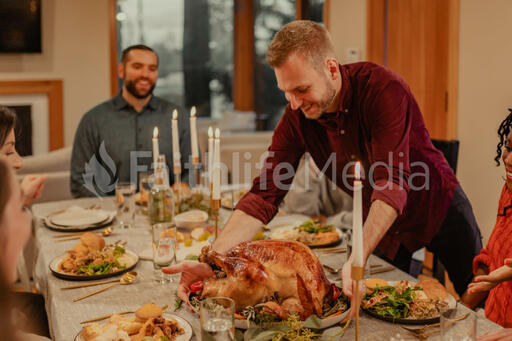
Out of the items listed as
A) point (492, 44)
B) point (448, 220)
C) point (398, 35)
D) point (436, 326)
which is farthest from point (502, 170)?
point (436, 326)

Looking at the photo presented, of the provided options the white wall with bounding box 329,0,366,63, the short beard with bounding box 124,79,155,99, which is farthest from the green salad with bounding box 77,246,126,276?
the white wall with bounding box 329,0,366,63

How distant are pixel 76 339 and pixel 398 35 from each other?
3.95m

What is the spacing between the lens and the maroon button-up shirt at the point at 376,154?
1.82m

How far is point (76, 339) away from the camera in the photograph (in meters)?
1.27

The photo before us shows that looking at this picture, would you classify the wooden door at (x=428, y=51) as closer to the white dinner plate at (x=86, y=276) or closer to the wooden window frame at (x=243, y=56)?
the white dinner plate at (x=86, y=276)

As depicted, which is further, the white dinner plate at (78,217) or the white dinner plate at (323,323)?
the white dinner plate at (78,217)

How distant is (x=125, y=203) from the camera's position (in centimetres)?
237

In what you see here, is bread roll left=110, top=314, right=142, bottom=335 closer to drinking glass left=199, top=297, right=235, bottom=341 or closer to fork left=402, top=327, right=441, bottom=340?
drinking glass left=199, top=297, right=235, bottom=341

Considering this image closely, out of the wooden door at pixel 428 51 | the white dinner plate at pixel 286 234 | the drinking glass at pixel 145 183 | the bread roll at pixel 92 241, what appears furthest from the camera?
the wooden door at pixel 428 51

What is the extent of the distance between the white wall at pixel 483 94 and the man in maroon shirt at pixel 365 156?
1254 millimetres

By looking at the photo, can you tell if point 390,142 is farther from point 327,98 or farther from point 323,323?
point 323,323

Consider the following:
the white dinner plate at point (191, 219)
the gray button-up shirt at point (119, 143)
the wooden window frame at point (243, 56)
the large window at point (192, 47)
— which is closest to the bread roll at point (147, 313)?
the white dinner plate at point (191, 219)

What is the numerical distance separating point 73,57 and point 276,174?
4343mm

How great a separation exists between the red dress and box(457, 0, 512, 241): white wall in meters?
1.59
